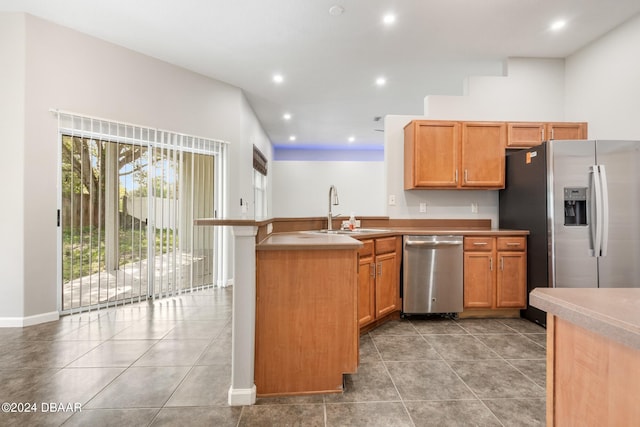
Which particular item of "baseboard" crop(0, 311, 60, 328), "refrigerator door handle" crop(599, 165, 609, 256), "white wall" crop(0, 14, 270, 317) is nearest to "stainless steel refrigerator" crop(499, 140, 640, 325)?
"refrigerator door handle" crop(599, 165, 609, 256)

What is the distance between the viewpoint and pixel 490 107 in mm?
3650

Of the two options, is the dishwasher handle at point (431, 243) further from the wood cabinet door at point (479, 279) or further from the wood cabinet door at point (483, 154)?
the wood cabinet door at point (483, 154)

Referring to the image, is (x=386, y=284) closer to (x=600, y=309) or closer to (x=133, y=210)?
(x=600, y=309)

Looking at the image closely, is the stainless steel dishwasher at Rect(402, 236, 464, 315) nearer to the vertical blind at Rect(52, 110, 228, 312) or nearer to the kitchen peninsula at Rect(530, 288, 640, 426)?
the kitchen peninsula at Rect(530, 288, 640, 426)

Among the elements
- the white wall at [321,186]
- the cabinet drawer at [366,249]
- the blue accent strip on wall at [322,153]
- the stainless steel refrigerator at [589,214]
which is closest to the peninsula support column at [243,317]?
the cabinet drawer at [366,249]

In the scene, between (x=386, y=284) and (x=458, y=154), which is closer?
(x=386, y=284)

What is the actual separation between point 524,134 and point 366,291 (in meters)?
2.64

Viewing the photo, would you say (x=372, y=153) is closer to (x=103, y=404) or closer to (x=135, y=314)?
(x=135, y=314)

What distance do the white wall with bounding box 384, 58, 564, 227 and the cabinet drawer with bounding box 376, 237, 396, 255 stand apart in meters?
0.78

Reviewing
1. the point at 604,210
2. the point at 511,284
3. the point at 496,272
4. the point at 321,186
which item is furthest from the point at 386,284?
the point at 321,186

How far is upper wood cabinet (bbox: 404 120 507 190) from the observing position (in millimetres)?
3404

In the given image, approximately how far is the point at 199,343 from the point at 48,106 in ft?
8.97

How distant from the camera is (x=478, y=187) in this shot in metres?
3.45

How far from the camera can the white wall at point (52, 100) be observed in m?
2.81
